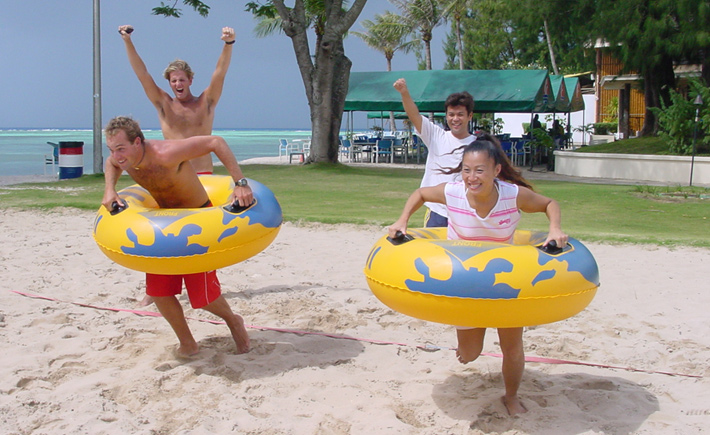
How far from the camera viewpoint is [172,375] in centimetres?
369

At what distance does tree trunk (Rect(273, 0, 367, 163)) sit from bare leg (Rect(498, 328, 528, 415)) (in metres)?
14.9

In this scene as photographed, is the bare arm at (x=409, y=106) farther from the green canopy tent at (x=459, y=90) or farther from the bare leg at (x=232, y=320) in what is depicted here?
the green canopy tent at (x=459, y=90)

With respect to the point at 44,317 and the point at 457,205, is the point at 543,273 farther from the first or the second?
the point at 44,317

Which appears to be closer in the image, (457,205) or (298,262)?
(457,205)

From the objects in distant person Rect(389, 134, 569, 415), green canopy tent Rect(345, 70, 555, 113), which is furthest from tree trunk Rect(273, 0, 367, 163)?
distant person Rect(389, 134, 569, 415)

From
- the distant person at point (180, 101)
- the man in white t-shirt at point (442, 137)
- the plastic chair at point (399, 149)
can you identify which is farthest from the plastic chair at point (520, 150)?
the man in white t-shirt at point (442, 137)

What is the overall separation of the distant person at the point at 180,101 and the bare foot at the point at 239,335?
1.24m

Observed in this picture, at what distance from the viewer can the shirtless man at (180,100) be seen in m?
5.07

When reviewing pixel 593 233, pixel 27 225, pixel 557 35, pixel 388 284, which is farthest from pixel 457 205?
pixel 557 35

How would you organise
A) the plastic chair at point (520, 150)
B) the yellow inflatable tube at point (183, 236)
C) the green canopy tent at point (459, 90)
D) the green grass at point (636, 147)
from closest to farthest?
the yellow inflatable tube at point (183, 236) → the green grass at point (636, 147) → the green canopy tent at point (459, 90) → the plastic chair at point (520, 150)

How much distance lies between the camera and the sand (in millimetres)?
3186

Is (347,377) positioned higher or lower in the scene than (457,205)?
lower

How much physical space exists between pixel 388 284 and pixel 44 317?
2.75 metres

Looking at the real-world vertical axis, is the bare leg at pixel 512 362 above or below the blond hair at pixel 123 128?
below
